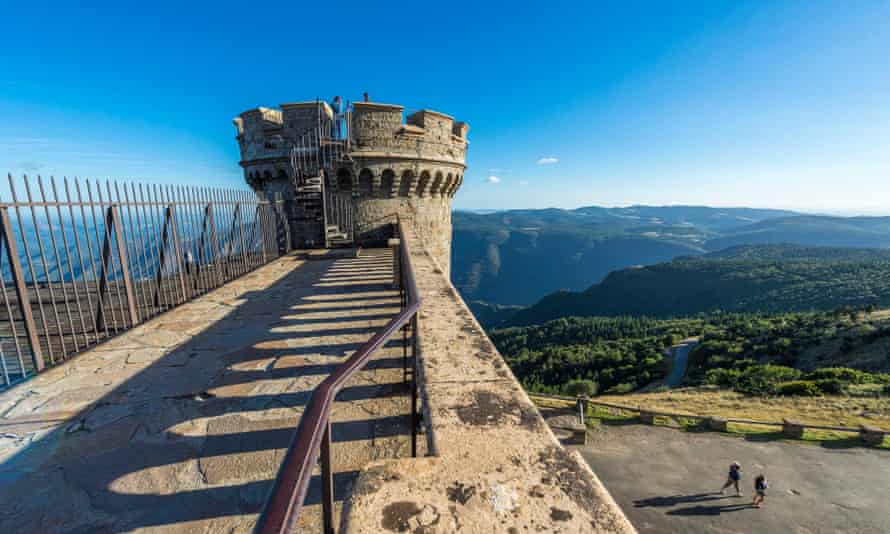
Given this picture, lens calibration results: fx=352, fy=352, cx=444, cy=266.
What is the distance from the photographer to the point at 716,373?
1017 inches

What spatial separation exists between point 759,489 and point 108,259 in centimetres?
1503

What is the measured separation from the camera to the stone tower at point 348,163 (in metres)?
9.78

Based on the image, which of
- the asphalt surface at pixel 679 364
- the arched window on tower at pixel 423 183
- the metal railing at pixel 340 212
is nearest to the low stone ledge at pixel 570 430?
the arched window on tower at pixel 423 183

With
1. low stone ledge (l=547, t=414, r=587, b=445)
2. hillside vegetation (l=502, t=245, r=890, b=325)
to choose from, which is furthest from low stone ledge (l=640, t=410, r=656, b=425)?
hillside vegetation (l=502, t=245, r=890, b=325)

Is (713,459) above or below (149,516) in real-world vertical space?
below

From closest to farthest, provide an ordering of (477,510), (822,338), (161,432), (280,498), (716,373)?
(280,498)
(477,510)
(161,432)
(716,373)
(822,338)

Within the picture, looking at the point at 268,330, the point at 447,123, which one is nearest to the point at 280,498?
the point at 268,330

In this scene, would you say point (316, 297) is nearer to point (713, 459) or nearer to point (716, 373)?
point (713, 459)

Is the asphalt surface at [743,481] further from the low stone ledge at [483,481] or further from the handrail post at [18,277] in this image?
the handrail post at [18,277]

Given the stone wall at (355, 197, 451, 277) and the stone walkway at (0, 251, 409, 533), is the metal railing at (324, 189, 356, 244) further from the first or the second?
the stone walkway at (0, 251, 409, 533)

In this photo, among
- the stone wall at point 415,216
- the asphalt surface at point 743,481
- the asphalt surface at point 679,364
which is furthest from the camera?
the asphalt surface at point 679,364

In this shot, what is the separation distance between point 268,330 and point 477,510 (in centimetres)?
383

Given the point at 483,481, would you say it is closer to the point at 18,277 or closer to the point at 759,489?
the point at 18,277

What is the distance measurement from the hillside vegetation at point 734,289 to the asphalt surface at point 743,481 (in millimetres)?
63868
